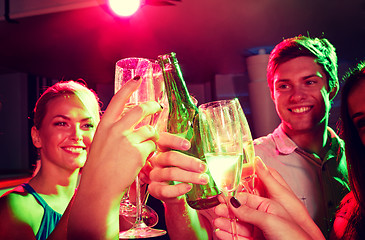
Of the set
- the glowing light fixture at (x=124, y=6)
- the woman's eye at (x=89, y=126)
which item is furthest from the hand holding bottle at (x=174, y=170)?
the glowing light fixture at (x=124, y=6)

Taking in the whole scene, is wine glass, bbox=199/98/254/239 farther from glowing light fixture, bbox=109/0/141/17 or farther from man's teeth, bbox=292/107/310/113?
glowing light fixture, bbox=109/0/141/17

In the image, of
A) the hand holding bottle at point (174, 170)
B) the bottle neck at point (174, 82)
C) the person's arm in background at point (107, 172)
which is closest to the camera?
the person's arm in background at point (107, 172)

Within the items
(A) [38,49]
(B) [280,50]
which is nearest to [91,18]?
(A) [38,49]

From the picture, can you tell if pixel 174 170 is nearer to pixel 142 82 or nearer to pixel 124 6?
pixel 142 82

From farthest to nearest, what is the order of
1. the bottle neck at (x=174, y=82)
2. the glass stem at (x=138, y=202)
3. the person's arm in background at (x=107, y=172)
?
the glass stem at (x=138, y=202) < the bottle neck at (x=174, y=82) < the person's arm in background at (x=107, y=172)

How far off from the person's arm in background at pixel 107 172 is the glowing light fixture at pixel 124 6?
8.85 ft

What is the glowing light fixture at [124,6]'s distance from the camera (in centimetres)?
310

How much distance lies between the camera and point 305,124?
2164 millimetres

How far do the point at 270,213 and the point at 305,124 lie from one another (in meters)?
1.56

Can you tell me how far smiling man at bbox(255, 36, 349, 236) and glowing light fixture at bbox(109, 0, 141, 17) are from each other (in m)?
→ 1.65

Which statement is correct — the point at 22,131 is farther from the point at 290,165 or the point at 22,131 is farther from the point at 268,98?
the point at 290,165

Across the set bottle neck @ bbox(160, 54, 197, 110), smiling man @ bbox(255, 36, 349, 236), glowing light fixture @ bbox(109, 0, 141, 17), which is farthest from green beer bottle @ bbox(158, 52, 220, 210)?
glowing light fixture @ bbox(109, 0, 141, 17)

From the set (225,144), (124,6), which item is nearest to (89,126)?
(225,144)

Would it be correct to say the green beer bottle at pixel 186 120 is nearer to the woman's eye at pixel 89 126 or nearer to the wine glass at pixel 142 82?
the wine glass at pixel 142 82
